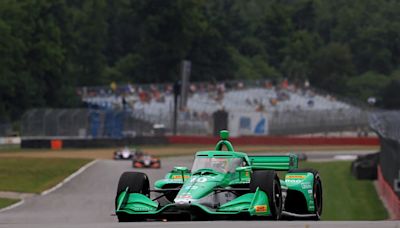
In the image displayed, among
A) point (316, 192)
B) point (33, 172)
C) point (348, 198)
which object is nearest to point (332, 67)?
point (33, 172)

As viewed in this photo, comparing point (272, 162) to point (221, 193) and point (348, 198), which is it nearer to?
point (221, 193)

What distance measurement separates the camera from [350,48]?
106m

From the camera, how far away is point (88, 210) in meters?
29.6

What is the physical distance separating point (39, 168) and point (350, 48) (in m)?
65.6

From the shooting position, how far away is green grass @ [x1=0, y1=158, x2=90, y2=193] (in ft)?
126

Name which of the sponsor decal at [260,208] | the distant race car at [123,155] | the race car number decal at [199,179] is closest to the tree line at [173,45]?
the distant race car at [123,155]

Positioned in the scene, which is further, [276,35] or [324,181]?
[276,35]

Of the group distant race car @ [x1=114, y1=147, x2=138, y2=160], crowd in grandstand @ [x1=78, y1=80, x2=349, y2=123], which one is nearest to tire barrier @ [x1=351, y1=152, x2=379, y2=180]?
distant race car @ [x1=114, y1=147, x2=138, y2=160]

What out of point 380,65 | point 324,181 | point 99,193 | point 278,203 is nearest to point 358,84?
point 380,65

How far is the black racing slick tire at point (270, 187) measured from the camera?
719 inches

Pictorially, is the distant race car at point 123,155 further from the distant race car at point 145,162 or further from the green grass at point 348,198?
the green grass at point 348,198

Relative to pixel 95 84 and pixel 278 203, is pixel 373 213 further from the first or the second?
pixel 95 84

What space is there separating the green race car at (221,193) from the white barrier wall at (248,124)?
6133 centimetres

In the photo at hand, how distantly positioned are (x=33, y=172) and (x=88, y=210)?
13563 millimetres
